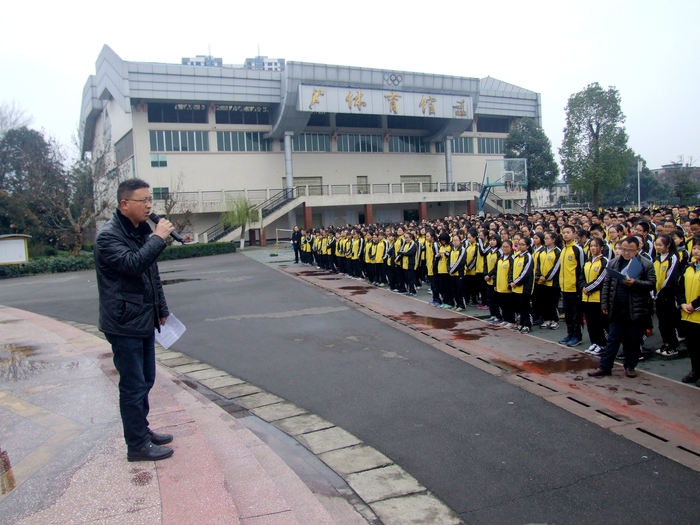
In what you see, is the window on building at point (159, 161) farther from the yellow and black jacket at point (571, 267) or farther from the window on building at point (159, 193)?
the yellow and black jacket at point (571, 267)

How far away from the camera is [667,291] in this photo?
7.20 m

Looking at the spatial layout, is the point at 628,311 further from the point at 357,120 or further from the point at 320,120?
the point at 357,120

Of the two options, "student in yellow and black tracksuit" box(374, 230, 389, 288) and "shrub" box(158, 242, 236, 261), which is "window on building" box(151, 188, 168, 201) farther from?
"student in yellow and black tracksuit" box(374, 230, 389, 288)

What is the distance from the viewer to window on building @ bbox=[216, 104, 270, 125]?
138ft

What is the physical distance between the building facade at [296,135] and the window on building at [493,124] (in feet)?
2.75

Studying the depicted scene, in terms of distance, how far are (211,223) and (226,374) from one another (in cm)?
3673

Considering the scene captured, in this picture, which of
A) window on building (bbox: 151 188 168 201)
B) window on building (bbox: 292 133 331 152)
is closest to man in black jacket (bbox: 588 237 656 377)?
window on building (bbox: 151 188 168 201)

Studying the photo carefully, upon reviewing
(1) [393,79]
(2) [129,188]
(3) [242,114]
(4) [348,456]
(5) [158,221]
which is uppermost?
(1) [393,79]

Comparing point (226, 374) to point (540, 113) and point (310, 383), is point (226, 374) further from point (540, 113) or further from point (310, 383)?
point (540, 113)

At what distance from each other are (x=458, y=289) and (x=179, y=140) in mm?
34420

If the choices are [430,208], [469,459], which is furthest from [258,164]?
[469,459]

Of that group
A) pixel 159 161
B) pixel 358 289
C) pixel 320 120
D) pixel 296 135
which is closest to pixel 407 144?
pixel 320 120

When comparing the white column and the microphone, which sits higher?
the white column

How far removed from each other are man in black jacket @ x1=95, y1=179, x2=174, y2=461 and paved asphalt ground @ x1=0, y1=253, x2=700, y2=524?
79.0 inches
